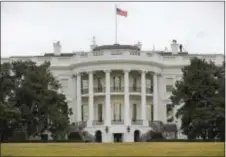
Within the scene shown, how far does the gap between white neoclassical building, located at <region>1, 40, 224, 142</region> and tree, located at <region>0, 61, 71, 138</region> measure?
1531 cm

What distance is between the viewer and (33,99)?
52.8m

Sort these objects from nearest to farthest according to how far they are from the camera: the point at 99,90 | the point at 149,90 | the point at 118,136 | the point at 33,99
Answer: the point at 33,99 → the point at 118,136 → the point at 99,90 → the point at 149,90

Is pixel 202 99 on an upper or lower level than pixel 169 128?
upper

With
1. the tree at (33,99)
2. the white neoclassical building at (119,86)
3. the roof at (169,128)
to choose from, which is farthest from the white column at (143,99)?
the tree at (33,99)

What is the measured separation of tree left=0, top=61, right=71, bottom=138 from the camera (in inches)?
2028

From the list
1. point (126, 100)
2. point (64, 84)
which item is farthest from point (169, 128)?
point (64, 84)

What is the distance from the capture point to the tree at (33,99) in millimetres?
51500

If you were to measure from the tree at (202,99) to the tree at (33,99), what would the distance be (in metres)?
10.4

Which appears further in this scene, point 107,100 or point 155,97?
point 155,97

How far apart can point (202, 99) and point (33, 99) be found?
14.4m

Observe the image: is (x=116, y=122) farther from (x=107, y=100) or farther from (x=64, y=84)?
(x=64, y=84)

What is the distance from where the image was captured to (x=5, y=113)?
45750 mm

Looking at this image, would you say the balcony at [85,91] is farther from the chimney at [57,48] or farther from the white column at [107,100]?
the chimney at [57,48]

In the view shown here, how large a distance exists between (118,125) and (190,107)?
1607 cm
